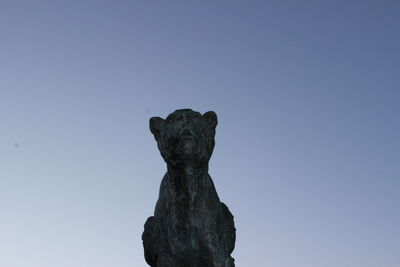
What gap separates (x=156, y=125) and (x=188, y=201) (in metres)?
0.96

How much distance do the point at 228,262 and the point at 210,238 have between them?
37 centimetres

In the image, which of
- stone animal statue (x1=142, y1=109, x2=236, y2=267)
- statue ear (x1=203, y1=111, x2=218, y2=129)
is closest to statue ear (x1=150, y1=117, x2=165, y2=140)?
stone animal statue (x1=142, y1=109, x2=236, y2=267)

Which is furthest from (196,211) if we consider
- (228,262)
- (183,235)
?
(228,262)

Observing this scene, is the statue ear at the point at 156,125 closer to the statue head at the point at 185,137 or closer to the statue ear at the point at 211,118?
the statue head at the point at 185,137

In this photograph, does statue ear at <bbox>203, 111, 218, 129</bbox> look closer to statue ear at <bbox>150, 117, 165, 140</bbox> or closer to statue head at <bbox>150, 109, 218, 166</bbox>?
statue head at <bbox>150, 109, 218, 166</bbox>

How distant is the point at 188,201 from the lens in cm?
648

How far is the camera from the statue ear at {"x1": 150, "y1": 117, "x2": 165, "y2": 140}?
636 centimetres

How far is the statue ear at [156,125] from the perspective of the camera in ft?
20.9

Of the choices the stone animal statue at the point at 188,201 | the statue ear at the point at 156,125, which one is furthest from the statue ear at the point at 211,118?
the statue ear at the point at 156,125

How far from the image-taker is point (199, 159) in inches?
244

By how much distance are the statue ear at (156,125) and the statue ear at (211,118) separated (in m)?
0.50

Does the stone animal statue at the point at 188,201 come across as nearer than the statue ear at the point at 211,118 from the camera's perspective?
Yes

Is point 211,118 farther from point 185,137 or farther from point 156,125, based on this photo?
point 156,125

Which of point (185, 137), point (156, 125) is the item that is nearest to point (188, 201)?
point (185, 137)
